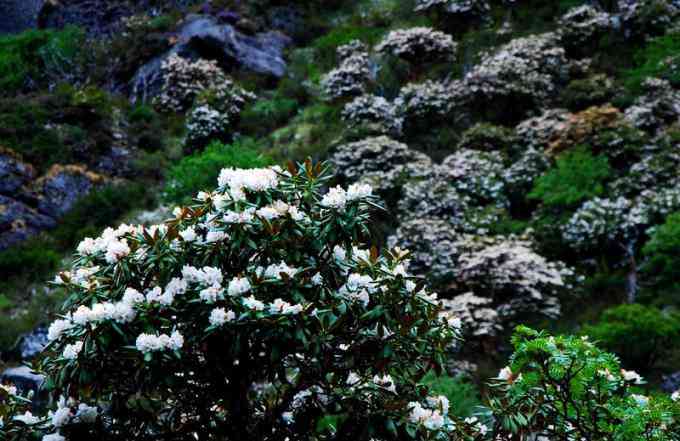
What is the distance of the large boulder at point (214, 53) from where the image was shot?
72.0 feet

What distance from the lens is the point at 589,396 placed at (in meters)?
3.79

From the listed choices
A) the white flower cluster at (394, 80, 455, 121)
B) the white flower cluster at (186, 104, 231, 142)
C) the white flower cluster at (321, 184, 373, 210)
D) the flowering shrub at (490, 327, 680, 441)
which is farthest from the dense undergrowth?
the white flower cluster at (321, 184, 373, 210)

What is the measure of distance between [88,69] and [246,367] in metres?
23.7

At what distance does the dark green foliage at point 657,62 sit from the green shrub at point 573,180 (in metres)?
3.07

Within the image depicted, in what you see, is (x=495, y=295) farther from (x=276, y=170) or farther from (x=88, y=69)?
(x=88, y=69)

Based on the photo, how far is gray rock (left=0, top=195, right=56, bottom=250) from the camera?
15.4 m

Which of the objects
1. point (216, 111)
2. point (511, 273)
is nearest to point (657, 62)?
point (511, 273)

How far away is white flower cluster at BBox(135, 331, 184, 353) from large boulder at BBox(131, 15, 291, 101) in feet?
63.9

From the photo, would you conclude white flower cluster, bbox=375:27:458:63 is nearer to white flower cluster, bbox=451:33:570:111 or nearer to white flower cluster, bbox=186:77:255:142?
white flower cluster, bbox=451:33:570:111

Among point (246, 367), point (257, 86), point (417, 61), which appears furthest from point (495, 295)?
point (257, 86)

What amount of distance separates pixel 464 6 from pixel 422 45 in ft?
7.87

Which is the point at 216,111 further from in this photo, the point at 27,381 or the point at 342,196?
the point at 342,196

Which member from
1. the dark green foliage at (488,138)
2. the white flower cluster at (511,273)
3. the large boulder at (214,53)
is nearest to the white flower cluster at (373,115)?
the dark green foliage at (488,138)

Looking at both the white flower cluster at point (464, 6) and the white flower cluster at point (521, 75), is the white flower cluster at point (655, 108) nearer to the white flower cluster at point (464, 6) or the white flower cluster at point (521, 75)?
the white flower cluster at point (521, 75)
